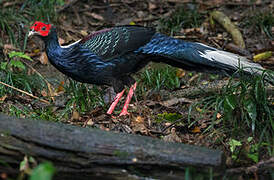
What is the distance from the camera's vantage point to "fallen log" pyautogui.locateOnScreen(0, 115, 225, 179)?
10.6ft

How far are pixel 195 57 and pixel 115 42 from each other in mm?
981

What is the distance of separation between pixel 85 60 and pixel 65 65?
248 mm

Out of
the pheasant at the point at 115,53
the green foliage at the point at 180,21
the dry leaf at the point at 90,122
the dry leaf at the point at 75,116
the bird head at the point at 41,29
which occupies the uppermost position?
the green foliage at the point at 180,21

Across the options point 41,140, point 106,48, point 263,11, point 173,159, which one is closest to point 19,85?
point 106,48

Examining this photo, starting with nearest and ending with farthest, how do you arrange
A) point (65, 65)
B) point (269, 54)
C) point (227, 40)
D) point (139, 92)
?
point (65, 65)
point (139, 92)
point (269, 54)
point (227, 40)

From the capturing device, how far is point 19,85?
245 inches

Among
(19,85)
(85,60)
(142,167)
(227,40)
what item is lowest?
(142,167)

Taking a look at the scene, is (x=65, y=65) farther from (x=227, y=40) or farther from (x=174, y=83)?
(x=227, y=40)

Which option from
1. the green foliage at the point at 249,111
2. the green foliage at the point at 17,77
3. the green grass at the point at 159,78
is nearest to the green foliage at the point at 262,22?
the green grass at the point at 159,78

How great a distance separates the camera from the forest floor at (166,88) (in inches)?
173

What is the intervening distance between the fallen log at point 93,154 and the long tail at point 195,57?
168 centimetres

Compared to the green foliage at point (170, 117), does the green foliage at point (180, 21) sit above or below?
above

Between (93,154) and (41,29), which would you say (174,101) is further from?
(93,154)

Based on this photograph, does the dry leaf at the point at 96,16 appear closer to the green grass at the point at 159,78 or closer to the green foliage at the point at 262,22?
the green grass at the point at 159,78
